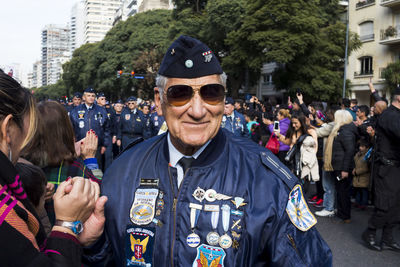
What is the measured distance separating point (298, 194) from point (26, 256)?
1242 mm

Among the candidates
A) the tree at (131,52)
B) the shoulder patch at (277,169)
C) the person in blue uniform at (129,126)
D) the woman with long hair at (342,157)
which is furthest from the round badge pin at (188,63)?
the tree at (131,52)

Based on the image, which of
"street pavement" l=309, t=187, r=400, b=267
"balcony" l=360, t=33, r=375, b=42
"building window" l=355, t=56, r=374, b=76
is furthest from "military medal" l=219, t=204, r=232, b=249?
"balcony" l=360, t=33, r=375, b=42

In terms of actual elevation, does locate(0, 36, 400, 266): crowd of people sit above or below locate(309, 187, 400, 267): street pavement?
above

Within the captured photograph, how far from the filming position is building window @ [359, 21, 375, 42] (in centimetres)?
3144

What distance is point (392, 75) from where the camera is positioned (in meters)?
27.1

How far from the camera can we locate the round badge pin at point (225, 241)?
173 centimetres

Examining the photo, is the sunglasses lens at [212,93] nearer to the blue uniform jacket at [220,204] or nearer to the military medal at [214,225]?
the blue uniform jacket at [220,204]

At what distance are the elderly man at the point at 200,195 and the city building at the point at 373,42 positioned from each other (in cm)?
3044

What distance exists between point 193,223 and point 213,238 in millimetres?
116

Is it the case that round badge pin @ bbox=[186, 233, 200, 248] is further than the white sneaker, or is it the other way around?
the white sneaker

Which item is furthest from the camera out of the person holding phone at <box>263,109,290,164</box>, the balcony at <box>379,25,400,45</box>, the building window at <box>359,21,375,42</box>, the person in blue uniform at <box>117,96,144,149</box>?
the building window at <box>359,21,375,42</box>

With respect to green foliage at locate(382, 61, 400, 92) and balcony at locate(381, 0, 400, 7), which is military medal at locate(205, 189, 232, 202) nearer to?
green foliage at locate(382, 61, 400, 92)

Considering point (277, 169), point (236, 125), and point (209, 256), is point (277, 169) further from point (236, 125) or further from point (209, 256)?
point (236, 125)

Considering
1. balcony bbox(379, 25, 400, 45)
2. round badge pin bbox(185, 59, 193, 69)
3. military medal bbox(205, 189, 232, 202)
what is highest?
balcony bbox(379, 25, 400, 45)
